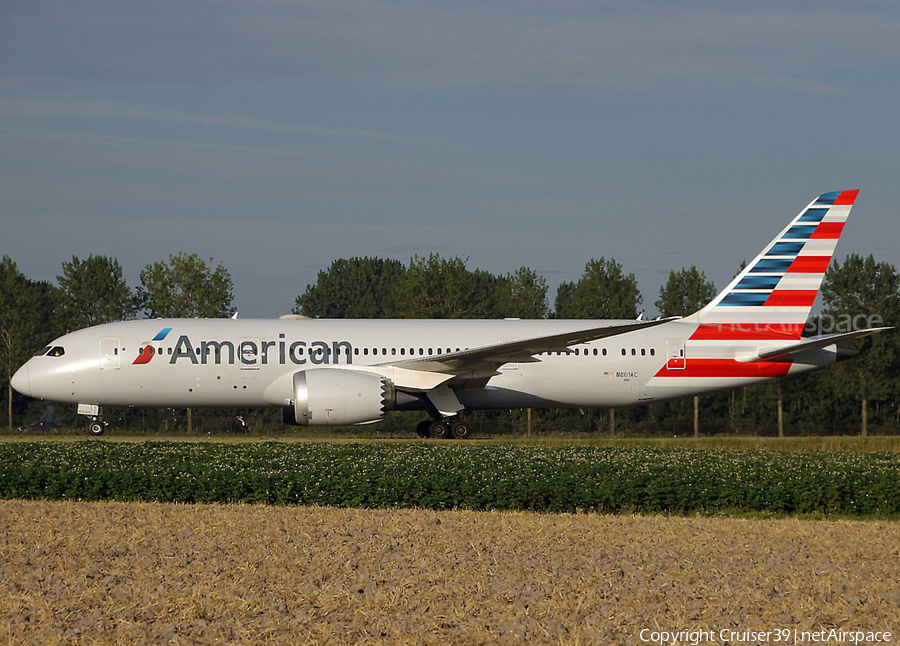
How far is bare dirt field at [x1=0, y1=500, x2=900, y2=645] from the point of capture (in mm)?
7988

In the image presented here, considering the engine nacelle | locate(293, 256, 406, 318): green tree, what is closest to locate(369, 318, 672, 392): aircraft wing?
the engine nacelle

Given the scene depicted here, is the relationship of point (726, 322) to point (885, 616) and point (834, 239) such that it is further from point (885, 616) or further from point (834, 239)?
point (885, 616)

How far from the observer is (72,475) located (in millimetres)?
16391

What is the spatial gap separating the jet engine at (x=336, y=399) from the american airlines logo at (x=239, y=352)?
1508 mm

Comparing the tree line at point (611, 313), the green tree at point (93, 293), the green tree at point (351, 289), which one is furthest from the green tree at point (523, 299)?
the green tree at point (351, 289)

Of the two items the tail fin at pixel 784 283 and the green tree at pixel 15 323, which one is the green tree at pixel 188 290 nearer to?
the green tree at pixel 15 323

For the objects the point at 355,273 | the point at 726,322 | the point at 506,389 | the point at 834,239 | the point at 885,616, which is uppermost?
the point at 355,273

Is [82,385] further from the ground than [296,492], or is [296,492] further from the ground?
[82,385]

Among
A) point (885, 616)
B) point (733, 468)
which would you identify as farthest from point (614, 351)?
point (885, 616)

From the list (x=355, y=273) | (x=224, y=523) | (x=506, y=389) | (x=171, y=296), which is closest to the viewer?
(x=224, y=523)

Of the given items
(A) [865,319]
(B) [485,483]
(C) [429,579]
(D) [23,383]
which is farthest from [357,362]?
(A) [865,319]

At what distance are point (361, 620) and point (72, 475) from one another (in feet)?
32.6

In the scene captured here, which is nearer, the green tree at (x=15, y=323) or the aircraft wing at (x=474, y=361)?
the aircraft wing at (x=474, y=361)

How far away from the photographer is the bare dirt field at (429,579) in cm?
799
